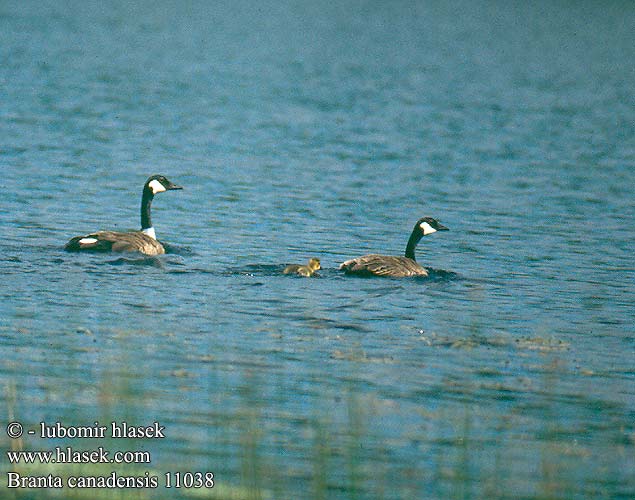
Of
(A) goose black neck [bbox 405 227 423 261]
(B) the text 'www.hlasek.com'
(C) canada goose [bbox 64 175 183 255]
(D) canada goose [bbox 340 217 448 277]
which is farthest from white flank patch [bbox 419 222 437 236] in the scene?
(B) the text 'www.hlasek.com'

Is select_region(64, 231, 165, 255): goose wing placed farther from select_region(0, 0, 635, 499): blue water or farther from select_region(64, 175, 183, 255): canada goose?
select_region(0, 0, 635, 499): blue water

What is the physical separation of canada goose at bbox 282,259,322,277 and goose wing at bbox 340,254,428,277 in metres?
0.50

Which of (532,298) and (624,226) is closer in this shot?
(532,298)

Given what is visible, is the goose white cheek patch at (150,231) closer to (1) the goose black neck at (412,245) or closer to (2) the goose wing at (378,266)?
(2) the goose wing at (378,266)

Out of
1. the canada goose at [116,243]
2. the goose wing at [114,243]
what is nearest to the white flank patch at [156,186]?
the canada goose at [116,243]

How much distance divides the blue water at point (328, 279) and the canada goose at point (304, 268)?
20cm

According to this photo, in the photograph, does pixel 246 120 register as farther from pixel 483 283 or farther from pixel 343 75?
pixel 483 283

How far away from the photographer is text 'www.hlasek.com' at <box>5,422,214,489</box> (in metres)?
9.36

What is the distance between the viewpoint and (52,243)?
65.8 ft

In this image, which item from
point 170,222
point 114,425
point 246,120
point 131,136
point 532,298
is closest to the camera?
point 114,425

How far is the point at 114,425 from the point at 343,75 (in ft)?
139

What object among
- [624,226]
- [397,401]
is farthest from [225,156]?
[397,401]

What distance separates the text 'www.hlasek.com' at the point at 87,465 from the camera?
30.7 ft

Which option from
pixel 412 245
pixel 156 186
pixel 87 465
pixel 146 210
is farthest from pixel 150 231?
pixel 87 465
